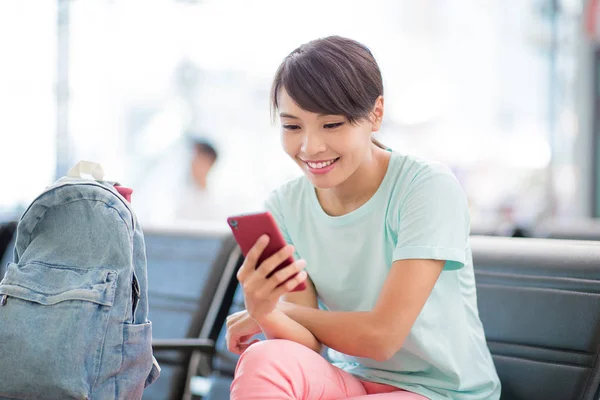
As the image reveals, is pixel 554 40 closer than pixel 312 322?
No

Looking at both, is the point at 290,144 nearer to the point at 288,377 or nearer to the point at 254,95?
→ the point at 288,377

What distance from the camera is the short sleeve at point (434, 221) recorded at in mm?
1454

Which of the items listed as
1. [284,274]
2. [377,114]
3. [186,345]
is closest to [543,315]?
[377,114]

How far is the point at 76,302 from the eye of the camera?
133cm

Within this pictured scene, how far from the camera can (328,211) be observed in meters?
1.70

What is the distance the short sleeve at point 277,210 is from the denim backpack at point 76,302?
417mm

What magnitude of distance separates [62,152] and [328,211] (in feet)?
18.4

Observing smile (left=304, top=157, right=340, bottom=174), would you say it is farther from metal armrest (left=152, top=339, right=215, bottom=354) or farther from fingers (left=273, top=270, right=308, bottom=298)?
metal armrest (left=152, top=339, right=215, bottom=354)

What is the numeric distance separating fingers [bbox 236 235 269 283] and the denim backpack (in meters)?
0.20

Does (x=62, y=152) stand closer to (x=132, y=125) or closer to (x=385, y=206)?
(x=132, y=125)

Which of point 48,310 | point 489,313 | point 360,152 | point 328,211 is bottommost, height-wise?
point 489,313

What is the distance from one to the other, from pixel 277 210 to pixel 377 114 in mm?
350

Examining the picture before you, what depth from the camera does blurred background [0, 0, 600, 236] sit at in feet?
22.0

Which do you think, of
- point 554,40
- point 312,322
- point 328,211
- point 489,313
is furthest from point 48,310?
point 554,40
